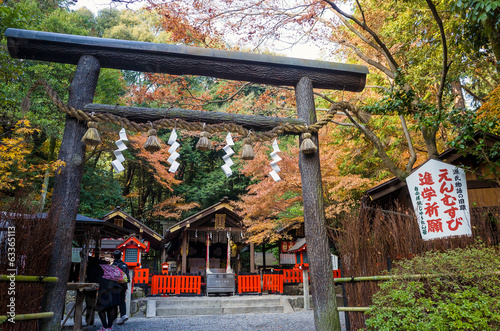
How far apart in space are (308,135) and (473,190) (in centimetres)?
523

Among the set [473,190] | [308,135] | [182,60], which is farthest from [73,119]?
→ [473,190]

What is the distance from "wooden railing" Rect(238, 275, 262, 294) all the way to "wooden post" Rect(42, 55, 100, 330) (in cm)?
987

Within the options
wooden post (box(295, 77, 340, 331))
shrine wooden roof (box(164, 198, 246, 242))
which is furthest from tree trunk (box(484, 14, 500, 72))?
shrine wooden roof (box(164, 198, 246, 242))

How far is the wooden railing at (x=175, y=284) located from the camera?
40.5 feet

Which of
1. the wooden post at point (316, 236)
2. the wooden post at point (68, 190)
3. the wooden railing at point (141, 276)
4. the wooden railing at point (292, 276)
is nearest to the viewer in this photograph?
the wooden post at point (68, 190)

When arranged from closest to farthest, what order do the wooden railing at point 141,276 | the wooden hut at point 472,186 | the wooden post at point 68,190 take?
the wooden post at point 68,190, the wooden hut at point 472,186, the wooden railing at point 141,276

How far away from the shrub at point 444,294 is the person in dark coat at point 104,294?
5037 millimetres

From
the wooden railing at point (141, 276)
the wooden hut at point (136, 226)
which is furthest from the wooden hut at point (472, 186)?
the wooden hut at point (136, 226)

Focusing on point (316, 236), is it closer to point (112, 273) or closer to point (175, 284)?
point (112, 273)

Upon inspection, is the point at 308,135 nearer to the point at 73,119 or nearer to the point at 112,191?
the point at 73,119

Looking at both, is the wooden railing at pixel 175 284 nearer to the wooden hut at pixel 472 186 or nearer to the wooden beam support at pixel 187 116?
the wooden hut at pixel 472 186

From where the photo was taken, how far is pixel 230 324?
802 centimetres

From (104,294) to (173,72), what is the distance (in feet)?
15.2

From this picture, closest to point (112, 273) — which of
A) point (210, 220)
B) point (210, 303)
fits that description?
point (210, 303)
